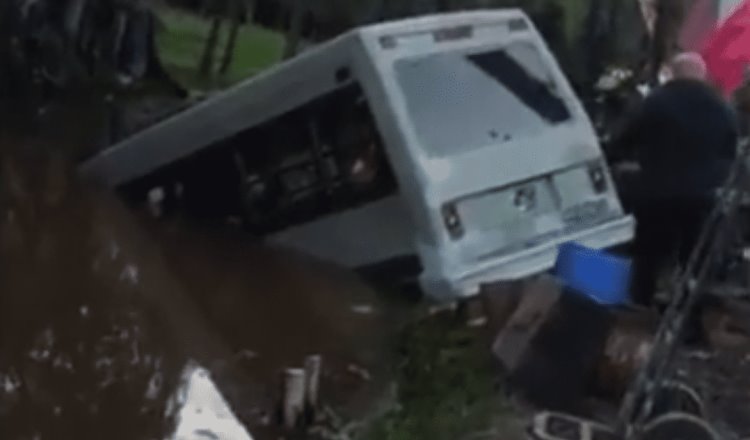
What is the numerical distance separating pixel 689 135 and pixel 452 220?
163cm

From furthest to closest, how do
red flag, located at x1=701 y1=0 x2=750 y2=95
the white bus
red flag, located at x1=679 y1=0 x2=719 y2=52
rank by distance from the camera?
red flag, located at x1=679 y1=0 x2=719 y2=52
the white bus
red flag, located at x1=701 y1=0 x2=750 y2=95

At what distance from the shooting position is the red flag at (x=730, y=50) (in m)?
10.9

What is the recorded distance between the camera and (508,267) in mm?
11367

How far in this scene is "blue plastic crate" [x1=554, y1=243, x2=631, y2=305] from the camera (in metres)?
9.10

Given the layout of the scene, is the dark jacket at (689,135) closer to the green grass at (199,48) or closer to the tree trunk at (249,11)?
the green grass at (199,48)

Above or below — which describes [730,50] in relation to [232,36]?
above

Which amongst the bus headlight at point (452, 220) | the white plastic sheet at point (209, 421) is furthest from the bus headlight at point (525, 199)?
the white plastic sheet at point (209, 421)

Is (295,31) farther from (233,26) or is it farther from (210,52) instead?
(233,26)

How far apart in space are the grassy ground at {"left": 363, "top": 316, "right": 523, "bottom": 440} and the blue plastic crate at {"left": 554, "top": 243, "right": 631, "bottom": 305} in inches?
27.4

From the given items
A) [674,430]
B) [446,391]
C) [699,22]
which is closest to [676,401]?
[674,430]

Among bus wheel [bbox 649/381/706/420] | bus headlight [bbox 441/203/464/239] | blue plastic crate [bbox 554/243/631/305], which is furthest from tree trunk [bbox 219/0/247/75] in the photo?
bus wheel [bbox 649/381/706/420]

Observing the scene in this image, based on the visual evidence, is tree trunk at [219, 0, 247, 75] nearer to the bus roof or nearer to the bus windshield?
the bus roof

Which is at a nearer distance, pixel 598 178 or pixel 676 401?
pixel 676 401

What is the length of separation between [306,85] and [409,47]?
27.3 inches
